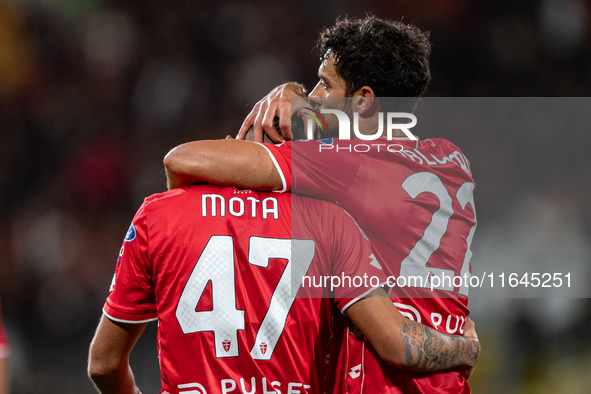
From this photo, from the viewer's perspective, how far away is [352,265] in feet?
5.19

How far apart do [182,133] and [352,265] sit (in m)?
3.96

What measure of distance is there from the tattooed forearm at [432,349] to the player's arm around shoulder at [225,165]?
608 millimetres

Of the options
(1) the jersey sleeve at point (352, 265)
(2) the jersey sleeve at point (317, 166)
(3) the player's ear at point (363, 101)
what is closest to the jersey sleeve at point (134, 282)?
(2) the jersey sleeve at point (317, 166)

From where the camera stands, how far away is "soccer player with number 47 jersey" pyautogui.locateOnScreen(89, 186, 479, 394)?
5.08 feet

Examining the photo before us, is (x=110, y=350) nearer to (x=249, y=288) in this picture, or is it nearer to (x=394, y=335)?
(x=249, y=288)

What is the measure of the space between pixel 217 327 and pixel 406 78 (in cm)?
119

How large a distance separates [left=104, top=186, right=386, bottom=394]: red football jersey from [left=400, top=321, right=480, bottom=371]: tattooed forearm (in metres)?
0.20

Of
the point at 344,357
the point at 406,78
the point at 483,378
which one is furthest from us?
the point at 483,378

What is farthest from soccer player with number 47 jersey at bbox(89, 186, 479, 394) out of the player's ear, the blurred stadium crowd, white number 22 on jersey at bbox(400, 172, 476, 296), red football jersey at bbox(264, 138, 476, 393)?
the blurred stadium crowd

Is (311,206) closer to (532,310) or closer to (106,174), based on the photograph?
(532,310)

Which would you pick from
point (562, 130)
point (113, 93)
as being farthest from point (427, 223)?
point (113, 93)

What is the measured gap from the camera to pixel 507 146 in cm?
452

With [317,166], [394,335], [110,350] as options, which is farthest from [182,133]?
[394,335]

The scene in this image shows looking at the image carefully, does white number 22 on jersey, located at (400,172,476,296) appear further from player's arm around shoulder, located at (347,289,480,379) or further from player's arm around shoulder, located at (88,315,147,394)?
player's arm around shoulder, located at (88,315,147,394)
